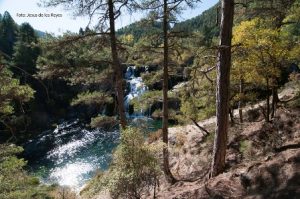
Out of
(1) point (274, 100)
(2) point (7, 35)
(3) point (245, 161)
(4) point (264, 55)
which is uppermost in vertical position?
(2) point (7, 35)

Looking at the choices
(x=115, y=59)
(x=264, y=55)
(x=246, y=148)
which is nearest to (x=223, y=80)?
(x=264, y=55)

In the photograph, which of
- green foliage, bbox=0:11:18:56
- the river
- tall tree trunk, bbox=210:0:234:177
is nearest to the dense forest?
tall tree trunk, bbox=210:0:234:177

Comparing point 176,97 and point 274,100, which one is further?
point 176,97

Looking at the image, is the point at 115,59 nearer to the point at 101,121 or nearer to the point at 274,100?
the point at 101,121

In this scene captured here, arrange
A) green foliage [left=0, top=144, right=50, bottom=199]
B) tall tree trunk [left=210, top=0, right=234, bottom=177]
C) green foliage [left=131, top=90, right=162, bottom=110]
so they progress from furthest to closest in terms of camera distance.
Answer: green foliage [left=131, top=90, right=162, bottom=110], green foliage [left=0, top=144, right=50, bottom=199], tall tree trunk [left=210, top=0, right=234, bottom=177]

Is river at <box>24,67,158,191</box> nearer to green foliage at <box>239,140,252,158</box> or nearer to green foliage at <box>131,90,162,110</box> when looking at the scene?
green foliage at <box>131,90,162,110</box>

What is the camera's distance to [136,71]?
48812 mm

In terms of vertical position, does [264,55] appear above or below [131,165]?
above

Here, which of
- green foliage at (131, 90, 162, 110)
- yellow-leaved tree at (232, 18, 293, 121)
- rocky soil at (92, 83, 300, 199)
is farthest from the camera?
green foliage at (131, 90, 162, 110)

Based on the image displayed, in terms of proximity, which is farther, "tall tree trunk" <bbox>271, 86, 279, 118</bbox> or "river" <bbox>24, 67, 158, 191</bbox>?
"river" <bbox>24, 67, 158, 191</bbox>

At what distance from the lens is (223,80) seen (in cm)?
891

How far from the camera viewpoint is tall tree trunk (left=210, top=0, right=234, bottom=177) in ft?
28.2

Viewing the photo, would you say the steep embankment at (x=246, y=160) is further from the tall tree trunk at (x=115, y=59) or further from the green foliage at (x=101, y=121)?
the tall tree trunk at (x=115, y=59)

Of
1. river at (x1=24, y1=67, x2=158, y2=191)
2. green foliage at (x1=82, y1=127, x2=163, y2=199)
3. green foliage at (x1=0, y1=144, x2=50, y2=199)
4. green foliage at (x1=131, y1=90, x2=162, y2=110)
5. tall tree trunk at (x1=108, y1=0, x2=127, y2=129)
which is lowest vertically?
river at (x1=24, y1=67, x2=158, y2=191)
